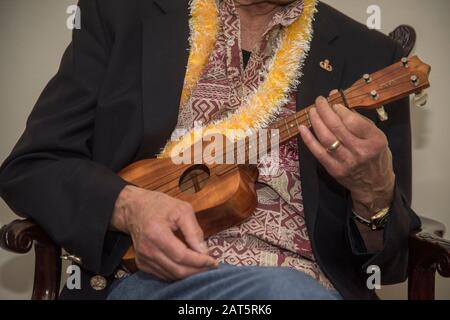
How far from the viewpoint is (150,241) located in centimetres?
102

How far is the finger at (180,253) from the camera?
980 millimetres

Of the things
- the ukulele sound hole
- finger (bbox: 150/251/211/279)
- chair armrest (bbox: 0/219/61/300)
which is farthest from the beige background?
finger (bbox: 150/251/211/279)

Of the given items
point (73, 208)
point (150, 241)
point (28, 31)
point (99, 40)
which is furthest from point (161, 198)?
point (28, 31)

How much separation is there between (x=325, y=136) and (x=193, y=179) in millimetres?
307

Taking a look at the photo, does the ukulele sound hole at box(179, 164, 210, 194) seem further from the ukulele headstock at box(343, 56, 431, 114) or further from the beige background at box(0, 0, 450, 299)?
the beige background at box(0, 0, 450, 299)

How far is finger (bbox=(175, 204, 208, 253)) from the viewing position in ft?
3.23

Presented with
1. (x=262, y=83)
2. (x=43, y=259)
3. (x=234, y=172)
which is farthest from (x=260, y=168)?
(x=43, y=259)

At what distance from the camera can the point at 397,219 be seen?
1.19m

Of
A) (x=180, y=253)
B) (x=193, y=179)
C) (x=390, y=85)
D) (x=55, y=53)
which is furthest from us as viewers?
(x=55, y=53)

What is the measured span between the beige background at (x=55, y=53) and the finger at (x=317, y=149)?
942 mm

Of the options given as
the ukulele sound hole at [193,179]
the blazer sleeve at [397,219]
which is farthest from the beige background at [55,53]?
the ukulele sound hole at [193,179]

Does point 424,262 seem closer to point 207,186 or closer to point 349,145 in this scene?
point 349,145

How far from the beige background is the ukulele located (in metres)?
0.83

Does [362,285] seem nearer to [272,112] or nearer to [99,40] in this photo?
[272,112]
